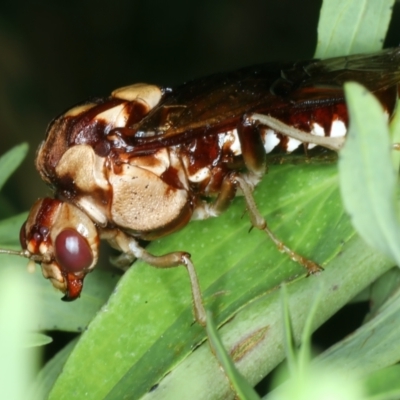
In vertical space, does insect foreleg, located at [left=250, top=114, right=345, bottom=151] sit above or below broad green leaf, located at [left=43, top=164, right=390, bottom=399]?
above

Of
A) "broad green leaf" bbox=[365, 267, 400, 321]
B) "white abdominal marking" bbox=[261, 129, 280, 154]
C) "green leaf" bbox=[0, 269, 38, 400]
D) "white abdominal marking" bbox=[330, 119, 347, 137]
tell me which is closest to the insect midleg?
"white abdominal marking" bbox=[261, 129, 280, 154]

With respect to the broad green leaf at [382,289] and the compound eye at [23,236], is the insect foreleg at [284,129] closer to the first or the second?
the broad green leaf at [382,289]

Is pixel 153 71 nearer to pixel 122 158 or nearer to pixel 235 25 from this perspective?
pixel 235 25

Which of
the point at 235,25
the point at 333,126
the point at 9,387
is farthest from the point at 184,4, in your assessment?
the point at 9,387

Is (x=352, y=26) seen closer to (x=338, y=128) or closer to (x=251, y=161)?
(x=338, y=128)

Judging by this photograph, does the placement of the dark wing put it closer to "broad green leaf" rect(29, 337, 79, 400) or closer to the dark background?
"broad green leaf" rect(29, 337, 79, 400)

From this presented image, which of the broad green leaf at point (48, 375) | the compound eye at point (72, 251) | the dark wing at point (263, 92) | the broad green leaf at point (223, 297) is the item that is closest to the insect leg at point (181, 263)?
the broad green leaf at point (223, 297)

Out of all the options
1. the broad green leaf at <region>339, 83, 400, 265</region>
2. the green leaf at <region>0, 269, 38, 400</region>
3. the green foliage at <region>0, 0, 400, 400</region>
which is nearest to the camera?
the green leaf at <region>0, 269, 38, 400</region>
